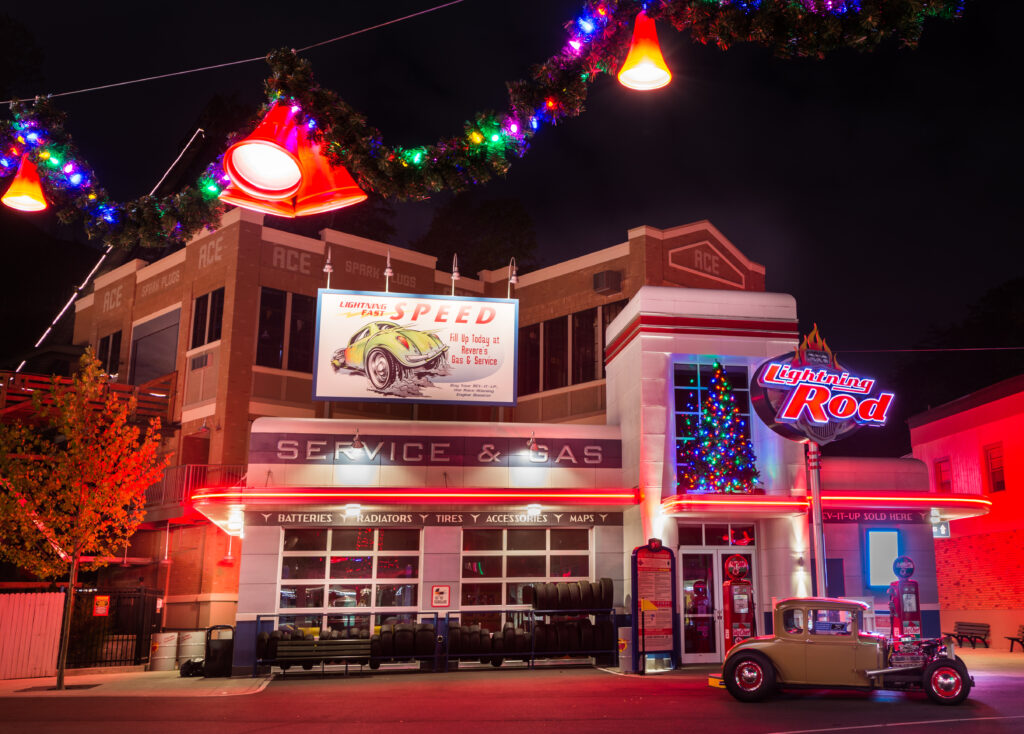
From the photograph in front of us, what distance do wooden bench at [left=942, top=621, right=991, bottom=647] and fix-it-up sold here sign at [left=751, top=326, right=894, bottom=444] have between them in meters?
11.9

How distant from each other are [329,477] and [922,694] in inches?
510

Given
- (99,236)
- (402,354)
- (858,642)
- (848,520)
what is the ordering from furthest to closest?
(402,354) < (848,520) < (858,642) < (99,236)

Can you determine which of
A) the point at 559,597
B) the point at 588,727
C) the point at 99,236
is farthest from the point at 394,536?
the point at 99,236

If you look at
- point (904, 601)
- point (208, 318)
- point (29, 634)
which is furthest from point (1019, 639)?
point (208, 318)

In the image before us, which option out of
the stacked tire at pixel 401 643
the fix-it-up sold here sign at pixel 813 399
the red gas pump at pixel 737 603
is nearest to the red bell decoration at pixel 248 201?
the stacked tire at pixel 401 643

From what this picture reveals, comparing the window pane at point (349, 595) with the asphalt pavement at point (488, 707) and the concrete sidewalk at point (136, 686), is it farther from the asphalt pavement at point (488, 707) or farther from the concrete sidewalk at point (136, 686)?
the concrete sidewalk at point (136, 686)

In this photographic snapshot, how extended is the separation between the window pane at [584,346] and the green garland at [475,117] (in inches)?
883

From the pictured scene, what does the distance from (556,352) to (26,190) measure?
78.4 feet

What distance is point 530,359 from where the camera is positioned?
31750 mm

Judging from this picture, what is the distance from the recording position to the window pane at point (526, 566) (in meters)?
21.4

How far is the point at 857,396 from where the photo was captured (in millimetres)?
19188

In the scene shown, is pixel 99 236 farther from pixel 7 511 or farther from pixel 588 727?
pixel 7 511

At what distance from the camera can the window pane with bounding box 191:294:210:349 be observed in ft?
97.0

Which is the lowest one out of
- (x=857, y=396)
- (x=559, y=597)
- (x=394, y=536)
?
(x=559, y=597)
